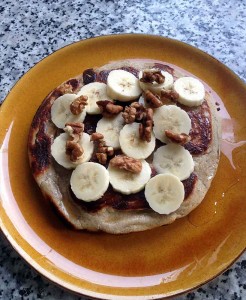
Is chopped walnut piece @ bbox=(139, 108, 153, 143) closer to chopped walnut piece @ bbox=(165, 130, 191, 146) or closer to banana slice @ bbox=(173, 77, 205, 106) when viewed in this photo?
chopped walnut piece @ bbox=(165, 130, 191, 146)

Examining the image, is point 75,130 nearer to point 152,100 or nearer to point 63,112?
point 63,112

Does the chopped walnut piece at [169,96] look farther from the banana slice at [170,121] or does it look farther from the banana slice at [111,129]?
the banana slice at [111,129]

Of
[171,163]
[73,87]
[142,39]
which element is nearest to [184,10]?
[142,39]

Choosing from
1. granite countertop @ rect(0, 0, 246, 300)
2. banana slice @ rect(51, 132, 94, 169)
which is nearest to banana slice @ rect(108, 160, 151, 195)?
banana slice @ rect(51, 132, 94, 169)

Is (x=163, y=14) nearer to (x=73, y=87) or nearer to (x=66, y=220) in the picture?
(x=73, y=87)

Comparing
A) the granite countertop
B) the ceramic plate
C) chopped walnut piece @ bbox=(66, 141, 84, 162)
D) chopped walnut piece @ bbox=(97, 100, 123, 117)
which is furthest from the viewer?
the granite countertop

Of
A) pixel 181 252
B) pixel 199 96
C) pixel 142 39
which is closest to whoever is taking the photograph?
pixel 181 252

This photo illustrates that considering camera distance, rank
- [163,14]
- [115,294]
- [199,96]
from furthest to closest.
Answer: [163,14] < [199,96] < [115,294]
